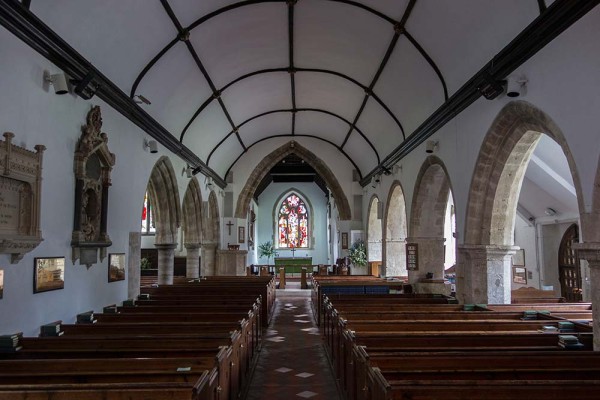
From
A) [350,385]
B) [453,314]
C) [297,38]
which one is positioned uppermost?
[297,38]

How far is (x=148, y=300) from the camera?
7.20 meters

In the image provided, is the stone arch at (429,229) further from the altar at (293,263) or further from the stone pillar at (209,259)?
the altar at (293,263)

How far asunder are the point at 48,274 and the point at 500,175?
556 centimetres

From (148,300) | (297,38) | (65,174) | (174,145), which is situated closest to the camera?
(65,174)

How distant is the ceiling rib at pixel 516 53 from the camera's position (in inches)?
161

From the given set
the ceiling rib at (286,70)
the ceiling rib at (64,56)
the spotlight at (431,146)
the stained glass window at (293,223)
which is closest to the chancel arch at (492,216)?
the spotlight at (431,146)

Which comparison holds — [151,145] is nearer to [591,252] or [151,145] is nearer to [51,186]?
[51,186]

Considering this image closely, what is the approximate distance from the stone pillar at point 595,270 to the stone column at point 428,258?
228 inches

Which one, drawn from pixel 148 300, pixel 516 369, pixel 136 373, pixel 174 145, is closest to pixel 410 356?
pixel 516 369

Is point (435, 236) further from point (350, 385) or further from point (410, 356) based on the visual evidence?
point (410, 356)

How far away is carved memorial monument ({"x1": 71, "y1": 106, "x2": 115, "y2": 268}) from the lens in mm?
5484

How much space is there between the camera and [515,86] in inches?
200

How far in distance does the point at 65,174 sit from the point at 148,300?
266 centimetres

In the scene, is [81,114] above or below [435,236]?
above
